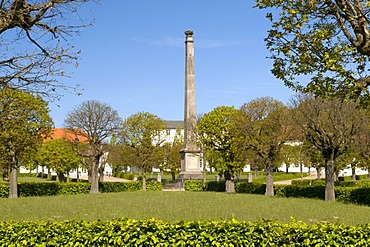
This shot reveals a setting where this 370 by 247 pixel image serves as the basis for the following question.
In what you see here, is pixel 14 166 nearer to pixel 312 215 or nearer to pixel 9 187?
pixel 9 187

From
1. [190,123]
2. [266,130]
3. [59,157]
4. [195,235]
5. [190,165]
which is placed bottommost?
[195,235]

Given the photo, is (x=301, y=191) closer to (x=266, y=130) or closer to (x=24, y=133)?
(x=266, y=130)

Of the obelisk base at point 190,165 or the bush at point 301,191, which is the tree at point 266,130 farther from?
the obelisk base at point 190,165

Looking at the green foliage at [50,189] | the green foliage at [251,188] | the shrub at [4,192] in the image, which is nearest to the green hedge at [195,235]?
the shrub at [4,192]

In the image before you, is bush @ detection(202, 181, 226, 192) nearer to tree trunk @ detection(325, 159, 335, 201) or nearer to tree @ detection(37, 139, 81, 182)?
tree trunk @ detection(325, 159, 335, 201)

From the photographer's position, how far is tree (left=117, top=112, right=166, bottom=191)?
40906 millimetres

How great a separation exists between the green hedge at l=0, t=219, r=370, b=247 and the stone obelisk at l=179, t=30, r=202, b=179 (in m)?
28.7

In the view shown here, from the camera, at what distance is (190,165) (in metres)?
37.6

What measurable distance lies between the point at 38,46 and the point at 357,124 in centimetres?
1916

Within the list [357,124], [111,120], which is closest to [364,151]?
[357,124]

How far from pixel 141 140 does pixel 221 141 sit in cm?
975

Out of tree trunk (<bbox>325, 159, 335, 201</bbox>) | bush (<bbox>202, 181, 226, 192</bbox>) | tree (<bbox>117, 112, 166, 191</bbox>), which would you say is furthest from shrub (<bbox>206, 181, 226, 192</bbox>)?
tree trunk (<bbox>325, 159, 335, 201</bbox>)

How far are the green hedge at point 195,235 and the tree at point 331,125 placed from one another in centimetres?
1624

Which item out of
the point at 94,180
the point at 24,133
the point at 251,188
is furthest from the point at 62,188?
the point at 251,188
